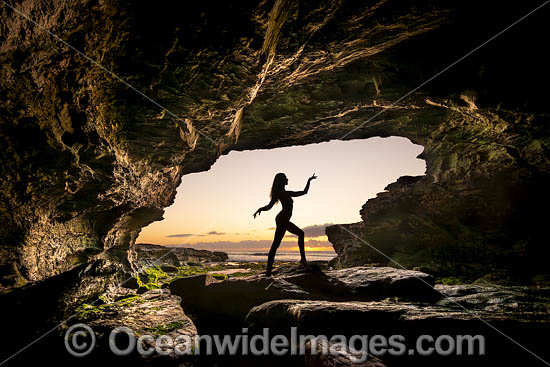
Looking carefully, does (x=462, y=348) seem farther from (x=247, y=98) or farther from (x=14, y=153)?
(x=14, y=153)

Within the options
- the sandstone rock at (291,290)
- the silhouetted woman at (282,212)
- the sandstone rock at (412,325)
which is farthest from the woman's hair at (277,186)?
the sandstone rock at (412,325)

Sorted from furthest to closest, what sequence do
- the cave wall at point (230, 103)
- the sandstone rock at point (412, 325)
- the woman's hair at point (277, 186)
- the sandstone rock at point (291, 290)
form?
the woman's hair at point (277, 186), the sandstone rock at point (291, 290), the cave wall at point (230, 103), the sandstone rock at point (412, 325)

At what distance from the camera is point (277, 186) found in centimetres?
798

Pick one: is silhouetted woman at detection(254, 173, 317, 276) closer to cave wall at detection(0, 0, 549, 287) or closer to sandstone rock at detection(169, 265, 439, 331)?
sandstone rock at detection(169, 265, 439, 331)

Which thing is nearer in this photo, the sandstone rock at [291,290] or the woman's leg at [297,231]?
the sandstone rock at [291,290]

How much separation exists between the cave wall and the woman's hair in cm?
282

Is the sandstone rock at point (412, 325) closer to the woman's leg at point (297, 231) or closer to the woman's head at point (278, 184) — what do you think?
the woman's leg at point (297, 231)

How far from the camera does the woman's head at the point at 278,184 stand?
26.1 ft

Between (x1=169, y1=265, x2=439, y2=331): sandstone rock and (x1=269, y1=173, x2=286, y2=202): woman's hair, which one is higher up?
(x1=269, y1=173, x2=286, y2=202): woman's hair

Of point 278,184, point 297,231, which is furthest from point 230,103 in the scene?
point 297,231

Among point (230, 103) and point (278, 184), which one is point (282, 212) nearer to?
point (278, 184)

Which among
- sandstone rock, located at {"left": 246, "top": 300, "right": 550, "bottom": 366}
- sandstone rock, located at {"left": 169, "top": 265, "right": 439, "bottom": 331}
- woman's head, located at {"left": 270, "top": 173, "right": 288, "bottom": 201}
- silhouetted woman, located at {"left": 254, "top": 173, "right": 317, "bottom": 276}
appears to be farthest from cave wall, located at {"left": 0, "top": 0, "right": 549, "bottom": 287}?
sandstone rock, located at {"left": 246, "top": 300, "right": 550, "bottom": 366}

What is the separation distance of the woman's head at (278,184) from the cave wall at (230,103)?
2.82 meters

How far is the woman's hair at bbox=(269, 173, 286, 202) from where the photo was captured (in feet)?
26.1
